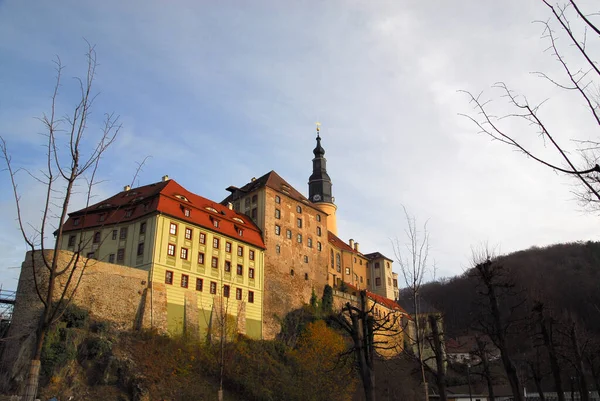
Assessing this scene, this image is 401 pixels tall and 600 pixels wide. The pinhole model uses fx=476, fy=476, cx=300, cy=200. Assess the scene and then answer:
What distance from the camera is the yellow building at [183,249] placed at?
40656 mm

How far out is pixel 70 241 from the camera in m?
44.2

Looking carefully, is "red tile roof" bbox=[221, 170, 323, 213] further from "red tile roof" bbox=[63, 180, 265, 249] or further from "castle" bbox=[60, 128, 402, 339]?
"red tile roof" bbox=[63, 180, 265, 249]

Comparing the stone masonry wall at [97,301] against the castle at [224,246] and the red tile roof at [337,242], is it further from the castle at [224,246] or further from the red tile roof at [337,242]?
the red tile roof at [337,242]

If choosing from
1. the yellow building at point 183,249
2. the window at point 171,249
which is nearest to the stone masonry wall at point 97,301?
the yellow building at point 183,249

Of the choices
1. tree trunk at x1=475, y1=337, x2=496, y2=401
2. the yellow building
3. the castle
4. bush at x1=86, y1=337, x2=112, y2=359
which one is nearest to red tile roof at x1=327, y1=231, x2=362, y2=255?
the castle

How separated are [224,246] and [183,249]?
5.03m

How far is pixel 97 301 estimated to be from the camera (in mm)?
35969

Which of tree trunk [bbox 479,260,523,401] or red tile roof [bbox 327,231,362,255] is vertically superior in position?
red tile roof [bbox 327,231,362,255]

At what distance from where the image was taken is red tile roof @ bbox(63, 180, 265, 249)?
4266 cm

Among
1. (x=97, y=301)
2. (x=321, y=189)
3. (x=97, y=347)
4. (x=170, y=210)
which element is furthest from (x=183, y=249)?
(x=321, y=189)

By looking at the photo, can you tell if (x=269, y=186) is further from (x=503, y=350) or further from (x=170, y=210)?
(x=503, y=350)

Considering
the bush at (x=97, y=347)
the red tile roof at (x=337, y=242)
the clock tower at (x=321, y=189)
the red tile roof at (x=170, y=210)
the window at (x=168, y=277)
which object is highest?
the clock tower at (x=321, y=189)

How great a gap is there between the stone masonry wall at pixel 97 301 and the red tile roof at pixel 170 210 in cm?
509

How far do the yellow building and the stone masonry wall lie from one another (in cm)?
136
